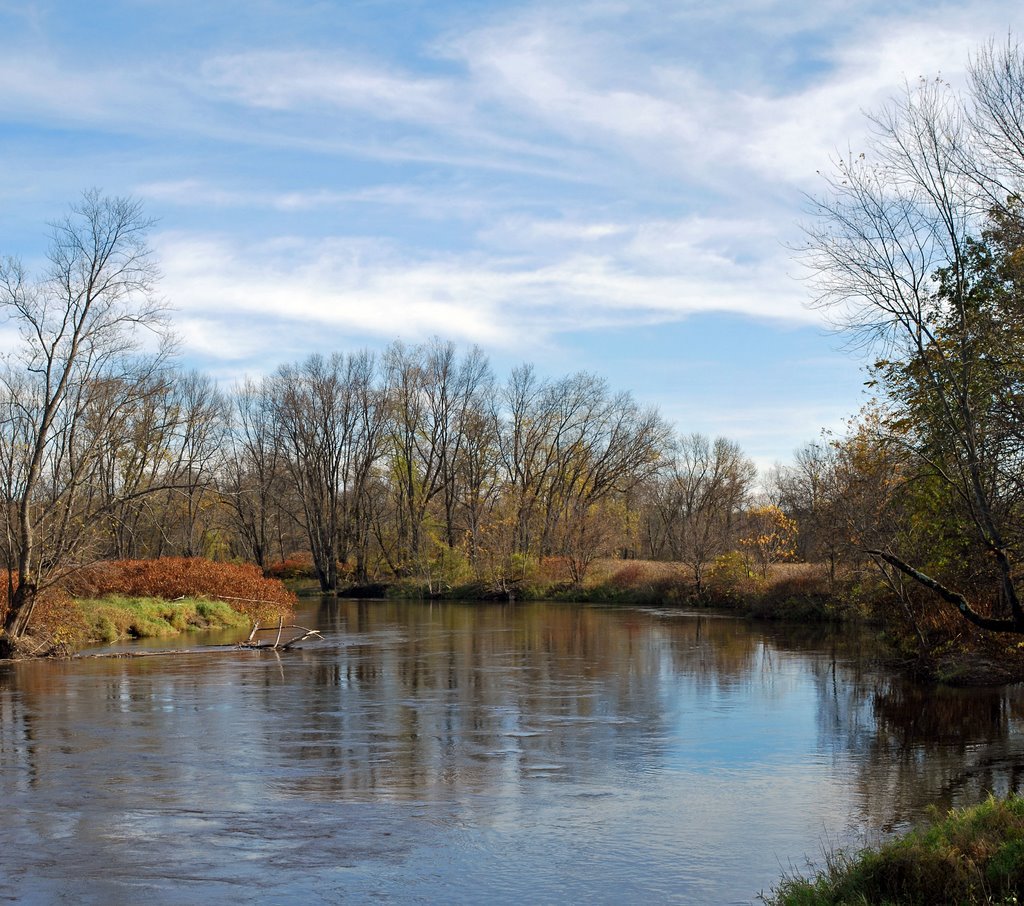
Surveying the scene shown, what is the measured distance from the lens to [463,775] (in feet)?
48.3

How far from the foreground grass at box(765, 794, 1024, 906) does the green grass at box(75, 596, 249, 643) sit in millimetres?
29700

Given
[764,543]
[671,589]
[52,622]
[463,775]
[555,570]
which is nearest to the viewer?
[463,775]

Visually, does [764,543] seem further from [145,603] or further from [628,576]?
[145,603]

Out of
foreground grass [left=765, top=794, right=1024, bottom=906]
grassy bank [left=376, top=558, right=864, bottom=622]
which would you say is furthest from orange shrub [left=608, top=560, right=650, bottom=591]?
foreground grass [left=765, top=794, right=1024, bottom=906]

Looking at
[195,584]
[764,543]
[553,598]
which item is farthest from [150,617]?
[553,598]

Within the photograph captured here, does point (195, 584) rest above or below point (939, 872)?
above

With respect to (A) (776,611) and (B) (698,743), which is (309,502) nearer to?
(A) (776,611)

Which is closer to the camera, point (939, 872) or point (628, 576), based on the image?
point (939, 872)

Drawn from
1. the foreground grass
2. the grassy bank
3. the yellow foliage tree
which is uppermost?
the yellow foliage tree

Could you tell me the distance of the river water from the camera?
10352 millimetres

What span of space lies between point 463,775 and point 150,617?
2605 cm

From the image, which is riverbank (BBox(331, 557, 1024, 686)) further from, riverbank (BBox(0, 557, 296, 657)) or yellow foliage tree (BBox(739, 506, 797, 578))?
riverbank (BBox(0, 557, 296, 657))

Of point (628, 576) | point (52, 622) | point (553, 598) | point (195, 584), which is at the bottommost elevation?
point (553, 598)

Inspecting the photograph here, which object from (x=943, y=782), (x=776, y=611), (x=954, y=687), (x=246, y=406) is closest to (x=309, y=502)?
(x=246, y=406)
